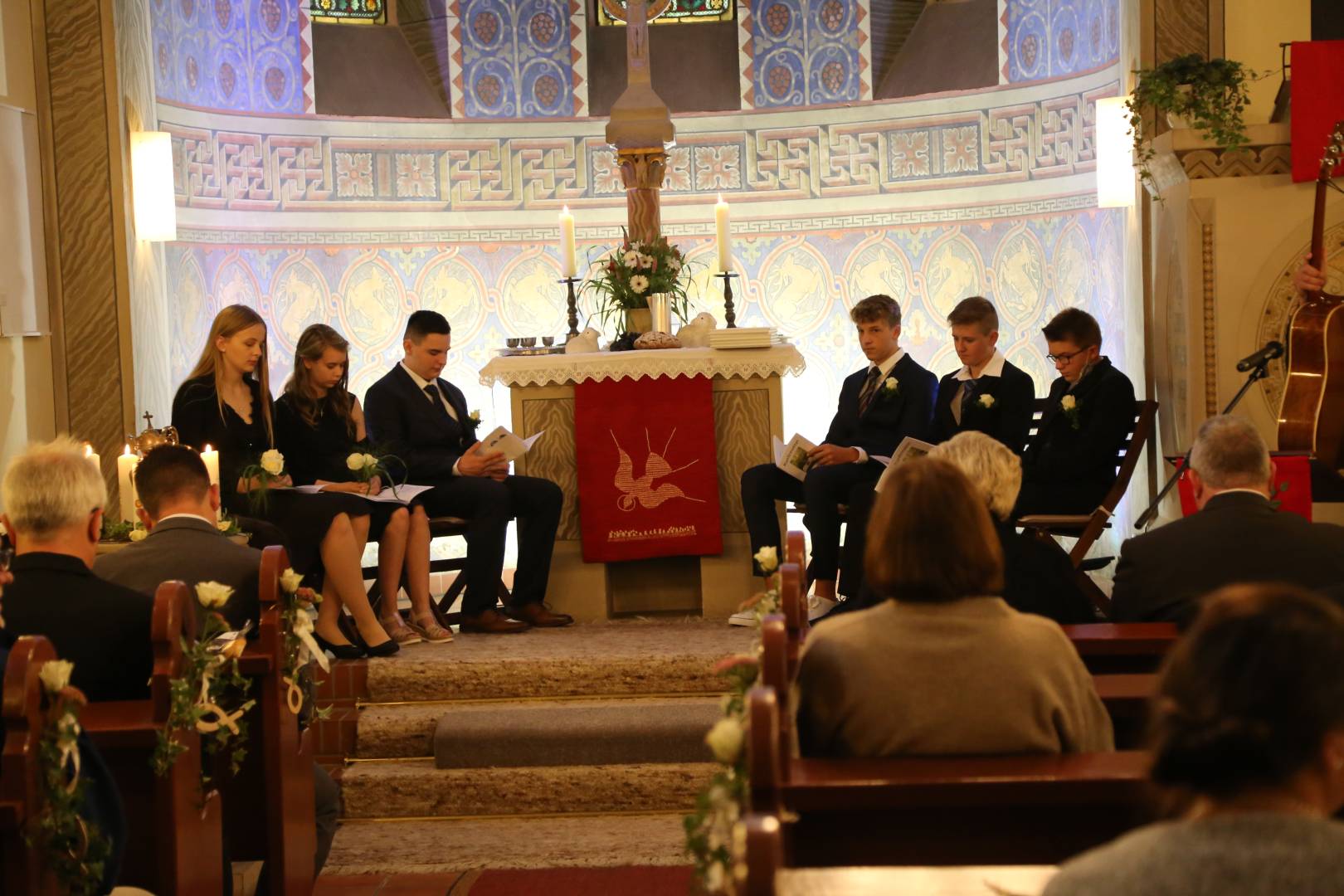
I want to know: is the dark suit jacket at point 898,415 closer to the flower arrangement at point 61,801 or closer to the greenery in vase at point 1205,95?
the greenery in vase at point 1205,95

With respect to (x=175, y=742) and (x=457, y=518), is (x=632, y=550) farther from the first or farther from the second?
(x=175, y=742)

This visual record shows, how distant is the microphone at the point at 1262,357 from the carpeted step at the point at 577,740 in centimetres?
232

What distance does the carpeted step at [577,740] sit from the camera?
16.7ft

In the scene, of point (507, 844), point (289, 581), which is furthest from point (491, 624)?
point (289, 581)

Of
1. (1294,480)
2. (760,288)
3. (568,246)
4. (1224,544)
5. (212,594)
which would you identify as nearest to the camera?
(212,594)

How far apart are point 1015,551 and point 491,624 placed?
2.91 metres

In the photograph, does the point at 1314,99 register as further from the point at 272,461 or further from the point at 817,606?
the point at 272,461

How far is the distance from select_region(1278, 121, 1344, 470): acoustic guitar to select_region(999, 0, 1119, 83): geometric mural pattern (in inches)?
137

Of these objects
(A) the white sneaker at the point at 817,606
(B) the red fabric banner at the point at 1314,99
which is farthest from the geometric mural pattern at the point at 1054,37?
(A) the white sneaker at the point at 817,606

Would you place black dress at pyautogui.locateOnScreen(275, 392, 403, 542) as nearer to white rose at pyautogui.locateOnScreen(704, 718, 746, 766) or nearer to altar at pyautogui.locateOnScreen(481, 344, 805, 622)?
altar at pyautogui.locateOnScreen(481, 344, 805, 622)

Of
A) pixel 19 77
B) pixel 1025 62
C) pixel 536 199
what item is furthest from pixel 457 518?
pixel 1025 62

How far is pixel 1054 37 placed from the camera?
9.11 metres

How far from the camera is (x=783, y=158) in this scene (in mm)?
9891

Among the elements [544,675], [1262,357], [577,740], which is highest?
[1262,357]
